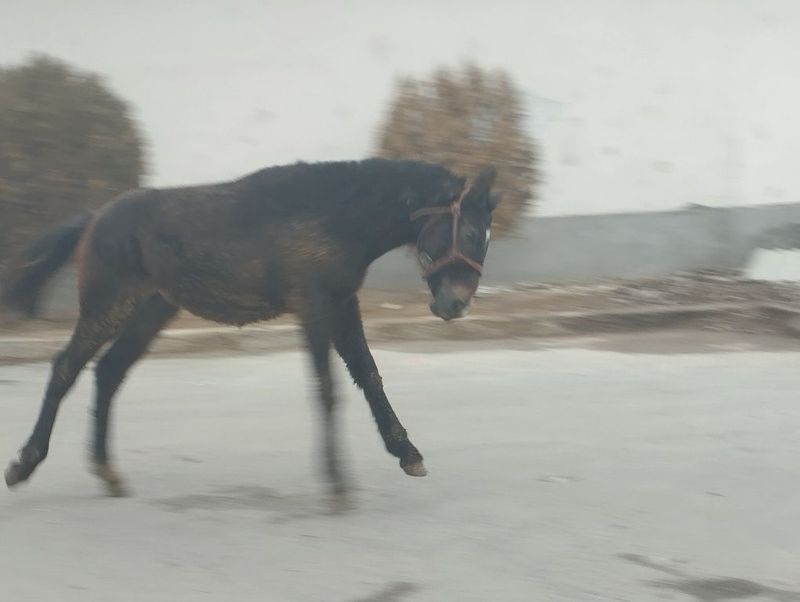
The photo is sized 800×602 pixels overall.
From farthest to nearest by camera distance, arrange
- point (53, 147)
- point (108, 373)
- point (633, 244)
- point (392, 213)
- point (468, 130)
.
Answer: point (633, 244)
point (468, 130)
point (53, 147)
point (108, 373)
point (392, 213)

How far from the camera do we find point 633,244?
48.4 feet

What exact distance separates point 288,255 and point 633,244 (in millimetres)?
10982

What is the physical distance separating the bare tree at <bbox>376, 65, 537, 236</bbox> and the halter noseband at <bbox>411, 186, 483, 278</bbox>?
7.85m

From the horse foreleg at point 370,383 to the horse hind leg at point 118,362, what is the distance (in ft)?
2.69

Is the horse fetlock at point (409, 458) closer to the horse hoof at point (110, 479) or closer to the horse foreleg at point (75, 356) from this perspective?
the horse hoof at point (110, 479)

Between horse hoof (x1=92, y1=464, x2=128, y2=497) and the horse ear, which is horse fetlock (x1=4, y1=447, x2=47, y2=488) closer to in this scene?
horse hoof (x1=92, y1=464, x2=128, y2=497)

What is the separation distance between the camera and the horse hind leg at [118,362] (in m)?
4.78

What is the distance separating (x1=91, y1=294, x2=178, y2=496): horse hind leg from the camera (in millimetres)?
4781

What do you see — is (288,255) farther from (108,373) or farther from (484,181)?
(108,373)

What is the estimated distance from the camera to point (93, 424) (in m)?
4.83

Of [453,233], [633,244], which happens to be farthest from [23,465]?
[633,244]

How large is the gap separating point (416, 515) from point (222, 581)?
1089 millimetres

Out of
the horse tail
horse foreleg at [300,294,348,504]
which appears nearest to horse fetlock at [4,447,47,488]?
the horse tail

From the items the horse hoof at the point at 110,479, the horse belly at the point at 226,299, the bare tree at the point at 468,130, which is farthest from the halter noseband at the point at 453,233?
the bare tree at the point at 468,130
